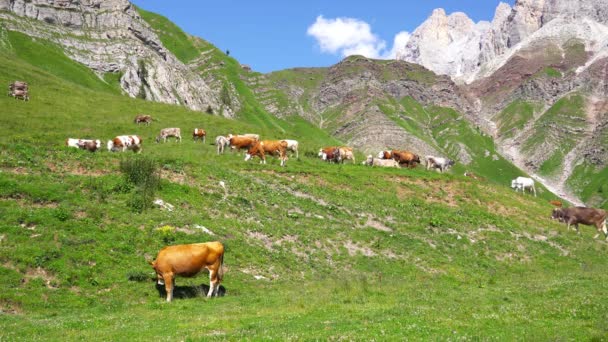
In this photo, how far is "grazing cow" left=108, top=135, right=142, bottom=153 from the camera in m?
45.4

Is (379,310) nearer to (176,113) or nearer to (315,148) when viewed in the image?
(315,148)

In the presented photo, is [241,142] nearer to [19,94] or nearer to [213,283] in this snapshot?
[19,94]

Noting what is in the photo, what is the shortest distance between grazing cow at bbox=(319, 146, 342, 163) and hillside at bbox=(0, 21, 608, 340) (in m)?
5.96

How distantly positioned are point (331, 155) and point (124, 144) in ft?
73.3

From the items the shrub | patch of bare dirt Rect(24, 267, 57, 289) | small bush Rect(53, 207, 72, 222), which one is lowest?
patch of bare dirt Rect(24, 267, 57, 289)

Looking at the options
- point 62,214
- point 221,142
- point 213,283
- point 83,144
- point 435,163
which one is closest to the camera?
point 213,283

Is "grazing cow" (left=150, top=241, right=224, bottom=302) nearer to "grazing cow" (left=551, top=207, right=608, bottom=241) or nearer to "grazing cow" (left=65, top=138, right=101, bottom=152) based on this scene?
"grazing cow" (left=65, top=138, right=101, bottom=152)

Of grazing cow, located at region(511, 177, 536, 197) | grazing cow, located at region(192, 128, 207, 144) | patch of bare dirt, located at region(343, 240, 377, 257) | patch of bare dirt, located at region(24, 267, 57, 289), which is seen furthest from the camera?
grazing cow, located at region(511, 177, 536, 197)

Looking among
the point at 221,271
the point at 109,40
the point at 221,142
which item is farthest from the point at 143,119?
the point at 109,40

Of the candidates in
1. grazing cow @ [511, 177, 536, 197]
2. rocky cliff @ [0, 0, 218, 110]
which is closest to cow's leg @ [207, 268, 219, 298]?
grazing cow @ [511, 177, 536, 197]

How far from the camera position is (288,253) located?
25.8 metres

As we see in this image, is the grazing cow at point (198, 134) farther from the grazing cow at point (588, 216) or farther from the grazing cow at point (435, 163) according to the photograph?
the grazing cow at point (588, 216)

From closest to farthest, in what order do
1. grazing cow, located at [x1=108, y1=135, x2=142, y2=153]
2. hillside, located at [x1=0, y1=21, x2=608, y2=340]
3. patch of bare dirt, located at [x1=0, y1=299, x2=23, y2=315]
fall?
hillside, located at [x1=0, y1=21, x2=608, y2=340] → patch of bare dirt, located at [x1=0, y1=299, x2=23, y2=315] → grazing cow, located at [x1=108, y1=135, x2=142, y2=153]

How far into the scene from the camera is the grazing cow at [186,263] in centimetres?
1836
